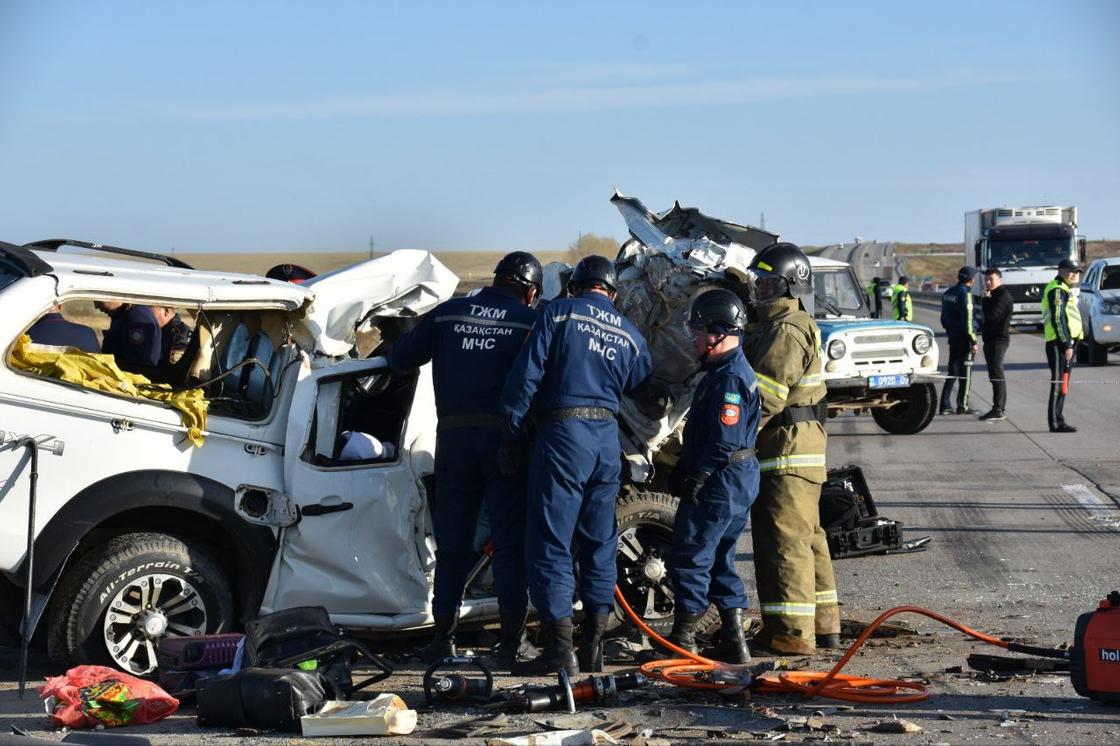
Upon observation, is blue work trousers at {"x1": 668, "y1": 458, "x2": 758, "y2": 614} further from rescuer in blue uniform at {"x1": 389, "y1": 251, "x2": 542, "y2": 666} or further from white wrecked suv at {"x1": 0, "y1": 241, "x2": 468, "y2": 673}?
white wrecked suv at {"x1": 0, "y1": 241, "x2": 468, "y2": 673}

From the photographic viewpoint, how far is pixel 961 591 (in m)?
8.59

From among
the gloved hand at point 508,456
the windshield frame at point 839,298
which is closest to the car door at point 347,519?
the gloved hand at point 508,456

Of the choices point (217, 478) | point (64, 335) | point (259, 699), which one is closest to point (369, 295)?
point (217, 478)

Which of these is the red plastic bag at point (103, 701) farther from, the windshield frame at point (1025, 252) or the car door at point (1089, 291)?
the windshield frame at point (1025, 252)

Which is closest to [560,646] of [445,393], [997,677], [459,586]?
[459,586]

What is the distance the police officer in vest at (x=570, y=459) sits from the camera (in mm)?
6617

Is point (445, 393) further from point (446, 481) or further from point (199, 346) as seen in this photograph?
point (199, 346)

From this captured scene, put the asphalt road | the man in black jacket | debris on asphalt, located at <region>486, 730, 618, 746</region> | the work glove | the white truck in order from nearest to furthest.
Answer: debris on asphalt, located at <region>486, 730, 618, 746</region>
the asphalt road
the work glove
the man in black jacket
the white truck

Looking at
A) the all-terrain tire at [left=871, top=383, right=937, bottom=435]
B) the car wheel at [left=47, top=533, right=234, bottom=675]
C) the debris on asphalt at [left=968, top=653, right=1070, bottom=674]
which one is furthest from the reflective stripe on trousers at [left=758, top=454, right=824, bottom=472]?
the all-terrain tire at [left=871, top=383, right=937, bottom=435]

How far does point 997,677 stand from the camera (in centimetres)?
648

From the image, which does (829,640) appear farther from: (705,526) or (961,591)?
(961,591)

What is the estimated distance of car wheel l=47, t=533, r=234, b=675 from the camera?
632cm

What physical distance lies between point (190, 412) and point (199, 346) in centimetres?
149

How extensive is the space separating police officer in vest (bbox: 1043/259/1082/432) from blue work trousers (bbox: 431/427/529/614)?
11.1 m
